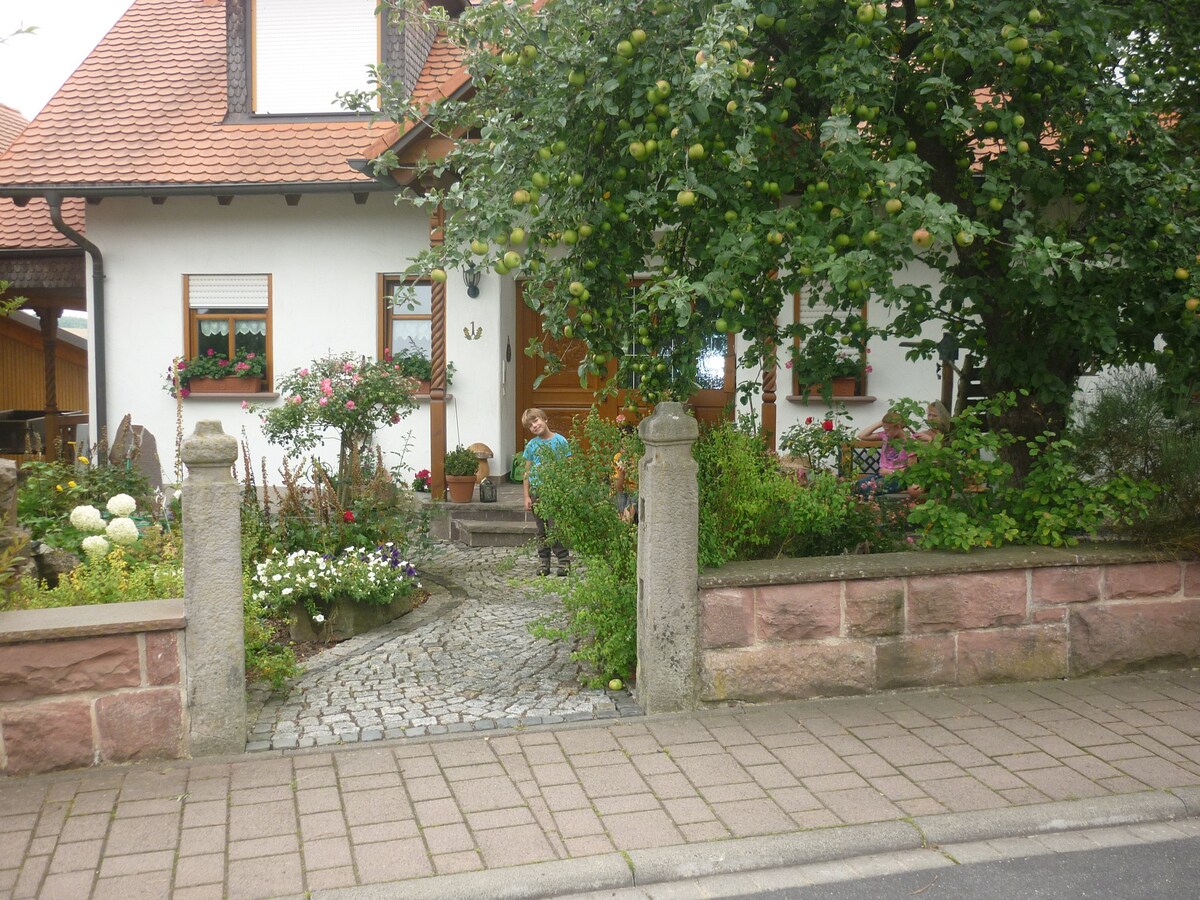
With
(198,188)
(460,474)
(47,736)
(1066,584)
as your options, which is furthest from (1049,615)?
(198,188)

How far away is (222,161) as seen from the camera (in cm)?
1245

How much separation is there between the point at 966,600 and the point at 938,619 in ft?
0.60

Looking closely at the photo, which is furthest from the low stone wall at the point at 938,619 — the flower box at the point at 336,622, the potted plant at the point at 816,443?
the flower box at the point at 336,622

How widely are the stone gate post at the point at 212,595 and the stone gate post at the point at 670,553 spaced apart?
192cm

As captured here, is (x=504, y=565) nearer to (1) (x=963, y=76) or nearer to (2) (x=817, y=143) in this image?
(2) (x=817, y=143)

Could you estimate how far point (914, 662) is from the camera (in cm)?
562

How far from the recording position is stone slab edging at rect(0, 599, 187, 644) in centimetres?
464

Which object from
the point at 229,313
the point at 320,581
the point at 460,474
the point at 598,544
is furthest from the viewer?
the point at 229,313

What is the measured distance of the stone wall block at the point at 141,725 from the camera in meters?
4.75

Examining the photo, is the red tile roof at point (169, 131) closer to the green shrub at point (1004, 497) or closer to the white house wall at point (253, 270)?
the white house wall at point (253, 270)

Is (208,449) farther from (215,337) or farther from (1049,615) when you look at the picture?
(215,337)

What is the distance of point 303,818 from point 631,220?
10.5 ft

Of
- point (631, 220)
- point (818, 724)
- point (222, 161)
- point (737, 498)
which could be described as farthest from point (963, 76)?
point (222, 161)

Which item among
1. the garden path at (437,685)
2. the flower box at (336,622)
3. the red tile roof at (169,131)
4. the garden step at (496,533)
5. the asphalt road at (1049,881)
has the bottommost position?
the asphalt road at (1049,881)
